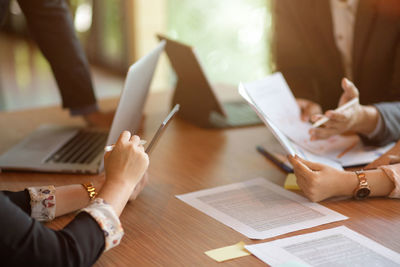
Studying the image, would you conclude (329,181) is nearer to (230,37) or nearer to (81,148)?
(81,148)

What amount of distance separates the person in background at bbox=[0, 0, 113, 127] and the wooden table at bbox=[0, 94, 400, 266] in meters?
A: 0.09

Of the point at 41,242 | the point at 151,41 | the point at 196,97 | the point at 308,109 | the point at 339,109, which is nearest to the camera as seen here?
the point at 41,242

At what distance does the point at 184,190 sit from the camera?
1196 millimetres

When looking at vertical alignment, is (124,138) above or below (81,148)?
above

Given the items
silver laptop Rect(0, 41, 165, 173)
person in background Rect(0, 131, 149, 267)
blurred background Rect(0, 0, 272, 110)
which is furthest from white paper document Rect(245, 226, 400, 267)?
blurred background Rect(0, 0, 272, 110)

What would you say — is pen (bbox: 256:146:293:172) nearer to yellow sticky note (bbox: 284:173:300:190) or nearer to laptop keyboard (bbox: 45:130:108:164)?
yellow sticky note (bbox: 284:173:300:190)

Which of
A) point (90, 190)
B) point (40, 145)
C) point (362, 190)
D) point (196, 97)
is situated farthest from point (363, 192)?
point (40, 145)

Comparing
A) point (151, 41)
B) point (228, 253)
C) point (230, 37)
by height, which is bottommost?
point (151, 41)

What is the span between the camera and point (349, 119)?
52.9 inches

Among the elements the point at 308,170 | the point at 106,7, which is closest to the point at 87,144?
the point at 308,170

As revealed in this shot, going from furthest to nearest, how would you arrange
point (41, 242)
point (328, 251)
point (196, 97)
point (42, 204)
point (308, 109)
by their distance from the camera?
1. point (196, 97)
2. point (308, 109)
3. point (42, 204)
4. point (328, 251)
5. point (41, 242)

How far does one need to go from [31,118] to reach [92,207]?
3.39 ft

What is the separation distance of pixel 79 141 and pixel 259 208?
67 cm

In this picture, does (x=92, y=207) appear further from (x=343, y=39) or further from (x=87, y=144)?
(x=343, y=39)
